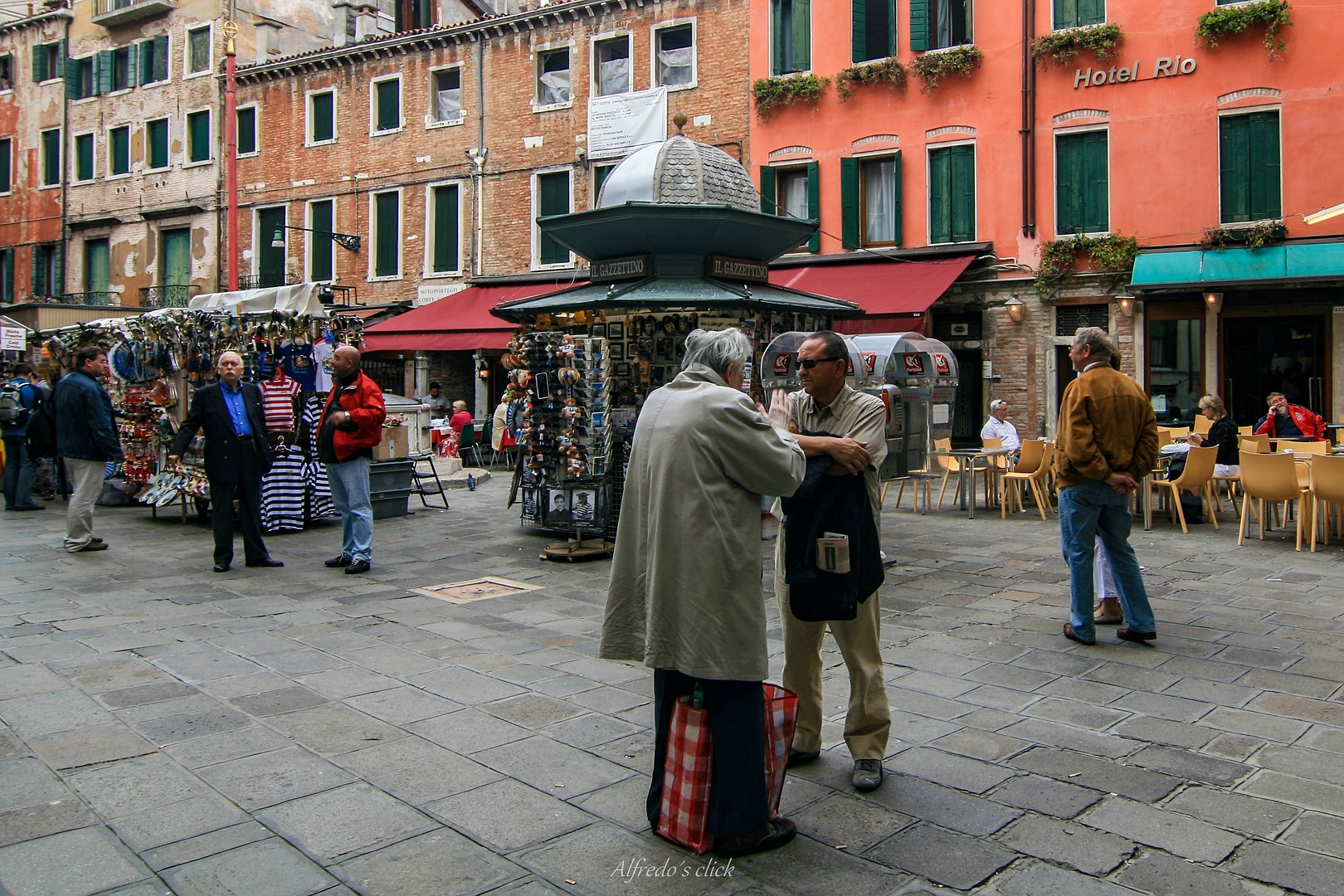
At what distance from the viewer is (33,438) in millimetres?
12023

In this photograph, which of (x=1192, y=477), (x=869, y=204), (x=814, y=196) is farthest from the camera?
(x=814, y=196)

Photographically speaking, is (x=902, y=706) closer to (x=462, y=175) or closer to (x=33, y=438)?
(x=33, y=438)

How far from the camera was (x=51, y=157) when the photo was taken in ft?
99.3

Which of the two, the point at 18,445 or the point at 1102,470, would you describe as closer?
the point at 1102,470

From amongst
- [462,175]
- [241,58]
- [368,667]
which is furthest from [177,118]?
[368,667]

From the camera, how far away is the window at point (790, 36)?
62.9 feet

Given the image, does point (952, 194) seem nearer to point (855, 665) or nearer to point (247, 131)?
point (855, 665)

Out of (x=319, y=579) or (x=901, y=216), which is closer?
(x=319, y=579)

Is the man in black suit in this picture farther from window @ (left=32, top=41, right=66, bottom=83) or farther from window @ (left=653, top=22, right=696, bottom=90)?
window @ (left=32, top=41, right=66, bottom=83)

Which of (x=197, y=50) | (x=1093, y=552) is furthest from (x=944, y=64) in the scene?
(x=197, y=50)

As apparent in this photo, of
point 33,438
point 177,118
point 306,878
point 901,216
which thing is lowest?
point 306,878

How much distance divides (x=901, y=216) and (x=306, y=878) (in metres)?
17.1

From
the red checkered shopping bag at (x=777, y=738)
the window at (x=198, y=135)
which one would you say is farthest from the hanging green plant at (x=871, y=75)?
the red checkered shopping bag at (x=777, y=738)

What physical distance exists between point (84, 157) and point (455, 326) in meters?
15.8
